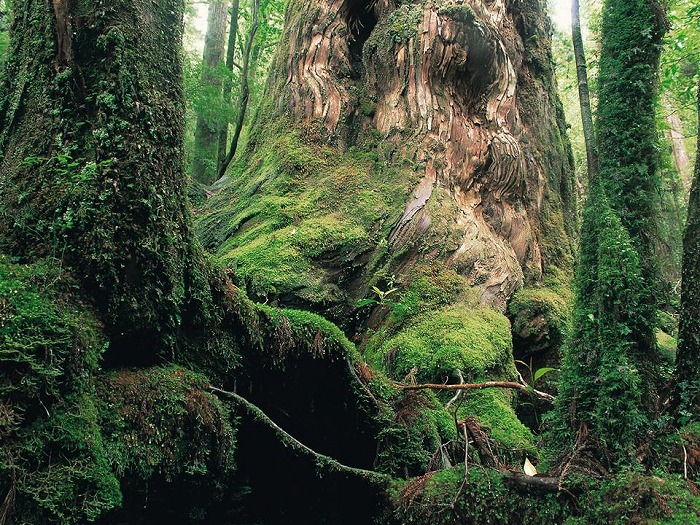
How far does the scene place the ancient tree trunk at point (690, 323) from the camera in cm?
377

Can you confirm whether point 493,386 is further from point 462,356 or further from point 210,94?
point 210,94

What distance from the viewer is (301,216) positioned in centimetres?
774

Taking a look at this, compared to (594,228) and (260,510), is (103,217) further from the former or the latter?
(594,228)

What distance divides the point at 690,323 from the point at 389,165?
5008 millimetres

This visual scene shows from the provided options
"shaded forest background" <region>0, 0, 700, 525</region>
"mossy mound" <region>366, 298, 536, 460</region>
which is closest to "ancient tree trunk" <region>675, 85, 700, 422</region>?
"shaded forest background" <region>0, 0, 700, 525</region>

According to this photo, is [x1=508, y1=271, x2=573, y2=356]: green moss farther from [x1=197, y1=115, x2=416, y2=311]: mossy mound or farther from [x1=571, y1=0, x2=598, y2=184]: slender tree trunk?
[x1=571, y1=0, x2=598, y2=184]: slender tree trunk

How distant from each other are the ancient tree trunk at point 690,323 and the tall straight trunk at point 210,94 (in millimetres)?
9517

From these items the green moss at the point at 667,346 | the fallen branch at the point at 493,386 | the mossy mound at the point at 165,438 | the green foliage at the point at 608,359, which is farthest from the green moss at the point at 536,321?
the mossy mound at the point at 165,438

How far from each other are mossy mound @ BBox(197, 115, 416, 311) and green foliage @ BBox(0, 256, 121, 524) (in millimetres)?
3546

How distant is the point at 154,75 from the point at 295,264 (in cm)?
359

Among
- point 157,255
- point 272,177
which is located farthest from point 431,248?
point 157,255

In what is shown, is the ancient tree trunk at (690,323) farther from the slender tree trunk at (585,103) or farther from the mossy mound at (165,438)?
the mossy mound at (165,438)

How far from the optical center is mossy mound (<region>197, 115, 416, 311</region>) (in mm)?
6875

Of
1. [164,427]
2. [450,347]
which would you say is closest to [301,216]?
[450,347]
